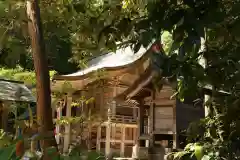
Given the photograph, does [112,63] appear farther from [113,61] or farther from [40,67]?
[40,67]

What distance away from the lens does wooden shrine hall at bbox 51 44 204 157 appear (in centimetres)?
698

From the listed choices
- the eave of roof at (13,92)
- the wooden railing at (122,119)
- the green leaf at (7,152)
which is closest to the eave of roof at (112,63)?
the eave of roof at (13,92)

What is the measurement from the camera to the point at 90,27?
216cm

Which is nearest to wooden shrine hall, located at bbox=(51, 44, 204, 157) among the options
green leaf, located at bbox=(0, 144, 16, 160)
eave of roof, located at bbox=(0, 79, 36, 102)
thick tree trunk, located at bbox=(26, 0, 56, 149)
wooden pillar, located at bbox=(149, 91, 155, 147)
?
wooden pillar, located at bbox=(149, 91, 155, 147)

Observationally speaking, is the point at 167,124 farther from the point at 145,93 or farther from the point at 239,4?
the point at 239,4

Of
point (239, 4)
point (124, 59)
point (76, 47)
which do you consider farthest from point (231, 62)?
point (124, 59)

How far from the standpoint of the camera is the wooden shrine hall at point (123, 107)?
275 inches

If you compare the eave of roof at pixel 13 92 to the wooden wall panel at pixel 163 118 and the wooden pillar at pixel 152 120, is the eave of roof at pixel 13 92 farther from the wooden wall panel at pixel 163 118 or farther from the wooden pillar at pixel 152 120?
the wooden wall panel at pixel 163 118

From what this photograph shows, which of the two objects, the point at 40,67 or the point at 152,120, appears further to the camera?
the point at 152,120

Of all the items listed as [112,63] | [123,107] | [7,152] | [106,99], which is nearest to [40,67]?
[7,152]

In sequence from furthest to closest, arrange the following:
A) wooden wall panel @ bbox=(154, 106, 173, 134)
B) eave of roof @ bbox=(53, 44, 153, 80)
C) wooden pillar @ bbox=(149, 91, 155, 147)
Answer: eave of roof @ bbox=(53, 44, 153, 80)
wooden pillar @ bbox=(149, 91, 155, 147)
wooden wall panel @ bbox=(154, 106, 173, 134)

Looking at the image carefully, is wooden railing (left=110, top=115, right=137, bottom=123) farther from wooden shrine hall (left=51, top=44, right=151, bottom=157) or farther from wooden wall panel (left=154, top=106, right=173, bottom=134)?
wooden wall panel (left=154, top=106, right=173, bottom=134)

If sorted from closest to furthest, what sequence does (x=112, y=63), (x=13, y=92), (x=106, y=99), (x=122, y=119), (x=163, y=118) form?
(x=163, y=118)
(x=13, y=92)
(x=112, y=63)
(x=122, y=119)
(x=106, y=99)

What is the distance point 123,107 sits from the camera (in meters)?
13.0
